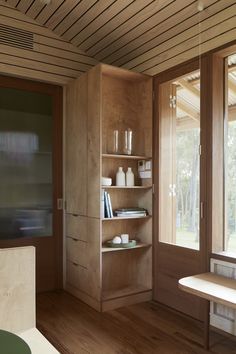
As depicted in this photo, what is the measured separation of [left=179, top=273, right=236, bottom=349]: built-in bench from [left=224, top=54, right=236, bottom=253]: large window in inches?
16.5

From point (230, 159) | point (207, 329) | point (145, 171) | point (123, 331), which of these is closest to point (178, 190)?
point (145, 171)

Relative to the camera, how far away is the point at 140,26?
345 cm

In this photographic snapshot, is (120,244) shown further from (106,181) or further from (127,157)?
(127,157)

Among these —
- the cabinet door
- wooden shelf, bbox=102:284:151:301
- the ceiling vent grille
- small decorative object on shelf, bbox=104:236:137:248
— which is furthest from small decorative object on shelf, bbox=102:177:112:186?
the ceiling vent grille

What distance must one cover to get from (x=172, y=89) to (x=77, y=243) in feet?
6.83

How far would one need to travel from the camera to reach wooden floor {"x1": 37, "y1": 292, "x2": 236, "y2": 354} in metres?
2.63

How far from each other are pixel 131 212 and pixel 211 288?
1411mm

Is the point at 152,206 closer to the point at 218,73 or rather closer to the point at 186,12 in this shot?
the point at 218,73

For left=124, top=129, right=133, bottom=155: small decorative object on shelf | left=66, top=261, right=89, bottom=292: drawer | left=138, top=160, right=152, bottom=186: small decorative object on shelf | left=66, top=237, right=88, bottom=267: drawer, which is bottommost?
left=66, top=261, right=89, bottom=292: drawer

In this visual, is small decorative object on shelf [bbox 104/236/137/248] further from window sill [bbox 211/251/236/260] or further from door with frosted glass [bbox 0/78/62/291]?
window sill [bbox 211/251/236/260]

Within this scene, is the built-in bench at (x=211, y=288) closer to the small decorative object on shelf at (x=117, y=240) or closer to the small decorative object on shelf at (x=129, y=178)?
the small decorative object on shelf at (x=117, y=240)

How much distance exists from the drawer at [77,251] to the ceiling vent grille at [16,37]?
93.2 inches

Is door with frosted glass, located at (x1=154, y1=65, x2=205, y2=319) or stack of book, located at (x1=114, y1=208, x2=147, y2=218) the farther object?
stack of book, located at (x1=114, y1=208, x2=147, y2=218)

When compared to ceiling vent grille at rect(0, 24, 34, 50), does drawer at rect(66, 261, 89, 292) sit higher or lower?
lower
